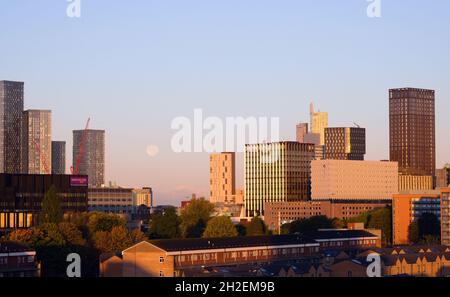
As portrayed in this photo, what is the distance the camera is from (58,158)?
18450cm

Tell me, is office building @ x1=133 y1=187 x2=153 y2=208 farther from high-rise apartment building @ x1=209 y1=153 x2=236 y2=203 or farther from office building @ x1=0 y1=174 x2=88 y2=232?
office building @ x1=0 y1=174 x2=88 y2=232

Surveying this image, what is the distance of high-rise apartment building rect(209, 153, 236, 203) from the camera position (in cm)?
12712

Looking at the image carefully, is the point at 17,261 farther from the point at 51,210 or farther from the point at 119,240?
the point at 51,210

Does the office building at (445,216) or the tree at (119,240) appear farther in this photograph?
the office building at (445,216)

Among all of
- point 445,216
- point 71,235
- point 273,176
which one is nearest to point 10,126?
point 273,176

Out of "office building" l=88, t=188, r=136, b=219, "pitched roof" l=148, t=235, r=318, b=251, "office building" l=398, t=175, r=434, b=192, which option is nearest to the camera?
"pitched roof" l=148, t=235, r=318, b=251

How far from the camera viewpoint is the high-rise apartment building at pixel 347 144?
18350cm

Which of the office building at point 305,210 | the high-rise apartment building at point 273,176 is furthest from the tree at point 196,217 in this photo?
the high-rise apartment building at point 273,176

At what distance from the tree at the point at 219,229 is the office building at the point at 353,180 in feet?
176

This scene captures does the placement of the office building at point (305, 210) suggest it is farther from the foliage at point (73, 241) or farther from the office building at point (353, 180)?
the foliage at point (73, 241)

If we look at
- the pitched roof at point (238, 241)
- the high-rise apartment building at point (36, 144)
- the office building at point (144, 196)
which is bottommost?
the office building at point (144, 196)

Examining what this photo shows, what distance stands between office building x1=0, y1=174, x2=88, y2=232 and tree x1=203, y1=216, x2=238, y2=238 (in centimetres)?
1757

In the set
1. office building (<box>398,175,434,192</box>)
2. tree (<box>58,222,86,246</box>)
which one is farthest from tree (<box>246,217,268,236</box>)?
office building (<box>398,175,434,192</box>)

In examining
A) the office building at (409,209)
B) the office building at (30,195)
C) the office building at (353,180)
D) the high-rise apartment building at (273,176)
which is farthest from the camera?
the high-rise apartment building at (273,176)
